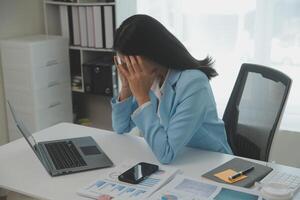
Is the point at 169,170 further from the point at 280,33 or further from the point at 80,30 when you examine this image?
the point at 80,30

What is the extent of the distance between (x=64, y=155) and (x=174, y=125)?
425 mm

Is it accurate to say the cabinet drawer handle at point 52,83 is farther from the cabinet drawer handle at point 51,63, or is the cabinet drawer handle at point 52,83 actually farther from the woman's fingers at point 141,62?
the woman's fingers at point 141,62

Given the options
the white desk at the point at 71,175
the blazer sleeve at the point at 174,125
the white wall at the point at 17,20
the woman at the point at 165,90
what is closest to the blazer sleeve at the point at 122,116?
the white desk at the point at 71,175

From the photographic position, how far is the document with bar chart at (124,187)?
1254 mm

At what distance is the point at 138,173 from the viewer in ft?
4.51

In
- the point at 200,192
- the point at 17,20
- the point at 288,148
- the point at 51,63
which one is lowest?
the point at 288,148

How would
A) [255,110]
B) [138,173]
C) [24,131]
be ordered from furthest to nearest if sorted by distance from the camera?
[255,110] → [24,131] → [138,173]

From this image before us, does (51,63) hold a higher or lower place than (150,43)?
lower

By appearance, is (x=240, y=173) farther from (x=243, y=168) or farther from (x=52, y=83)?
(x=52, y=83)

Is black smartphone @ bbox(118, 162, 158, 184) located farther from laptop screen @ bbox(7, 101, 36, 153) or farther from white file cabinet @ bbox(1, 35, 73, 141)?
white file cabinet @ bbox(1, 35, 73, 141)

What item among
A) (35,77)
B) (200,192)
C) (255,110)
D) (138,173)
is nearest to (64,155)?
(138,173)

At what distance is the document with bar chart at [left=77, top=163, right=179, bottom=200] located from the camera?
125 centimetres

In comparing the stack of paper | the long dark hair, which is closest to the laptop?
the stack of paper

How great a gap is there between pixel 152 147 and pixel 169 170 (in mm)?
134
